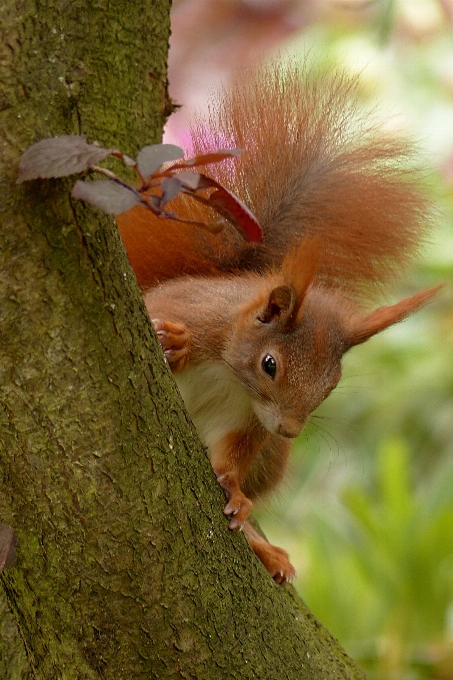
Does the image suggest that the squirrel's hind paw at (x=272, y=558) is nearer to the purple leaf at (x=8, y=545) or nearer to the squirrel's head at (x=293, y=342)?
the squirrel's head at (x=293, y=342)

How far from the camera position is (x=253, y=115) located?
4.22 ft

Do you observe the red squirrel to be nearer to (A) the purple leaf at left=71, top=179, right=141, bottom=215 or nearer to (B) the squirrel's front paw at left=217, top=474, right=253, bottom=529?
(B) the squirrel's front paw at left=217, top=474, right=253, bottom=529

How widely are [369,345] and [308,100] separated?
4.26 feet

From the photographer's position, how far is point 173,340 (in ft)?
4.05

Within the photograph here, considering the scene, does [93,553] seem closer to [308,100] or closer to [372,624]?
[308,100]

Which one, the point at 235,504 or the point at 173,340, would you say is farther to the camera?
the point at 173,340

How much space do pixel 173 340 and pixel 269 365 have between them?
140 millimetres

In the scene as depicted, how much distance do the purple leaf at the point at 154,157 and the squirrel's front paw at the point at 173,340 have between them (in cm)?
59

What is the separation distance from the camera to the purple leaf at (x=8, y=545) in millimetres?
722

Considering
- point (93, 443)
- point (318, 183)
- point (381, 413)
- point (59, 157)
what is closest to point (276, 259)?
point (318, 183)

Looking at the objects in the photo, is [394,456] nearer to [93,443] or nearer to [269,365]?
[269,365]

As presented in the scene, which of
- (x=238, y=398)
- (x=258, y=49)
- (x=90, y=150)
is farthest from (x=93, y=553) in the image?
(x=258, y=49)

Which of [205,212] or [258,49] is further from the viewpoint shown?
[258,49]

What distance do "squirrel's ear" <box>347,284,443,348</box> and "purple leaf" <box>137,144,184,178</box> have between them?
0.65 meters
